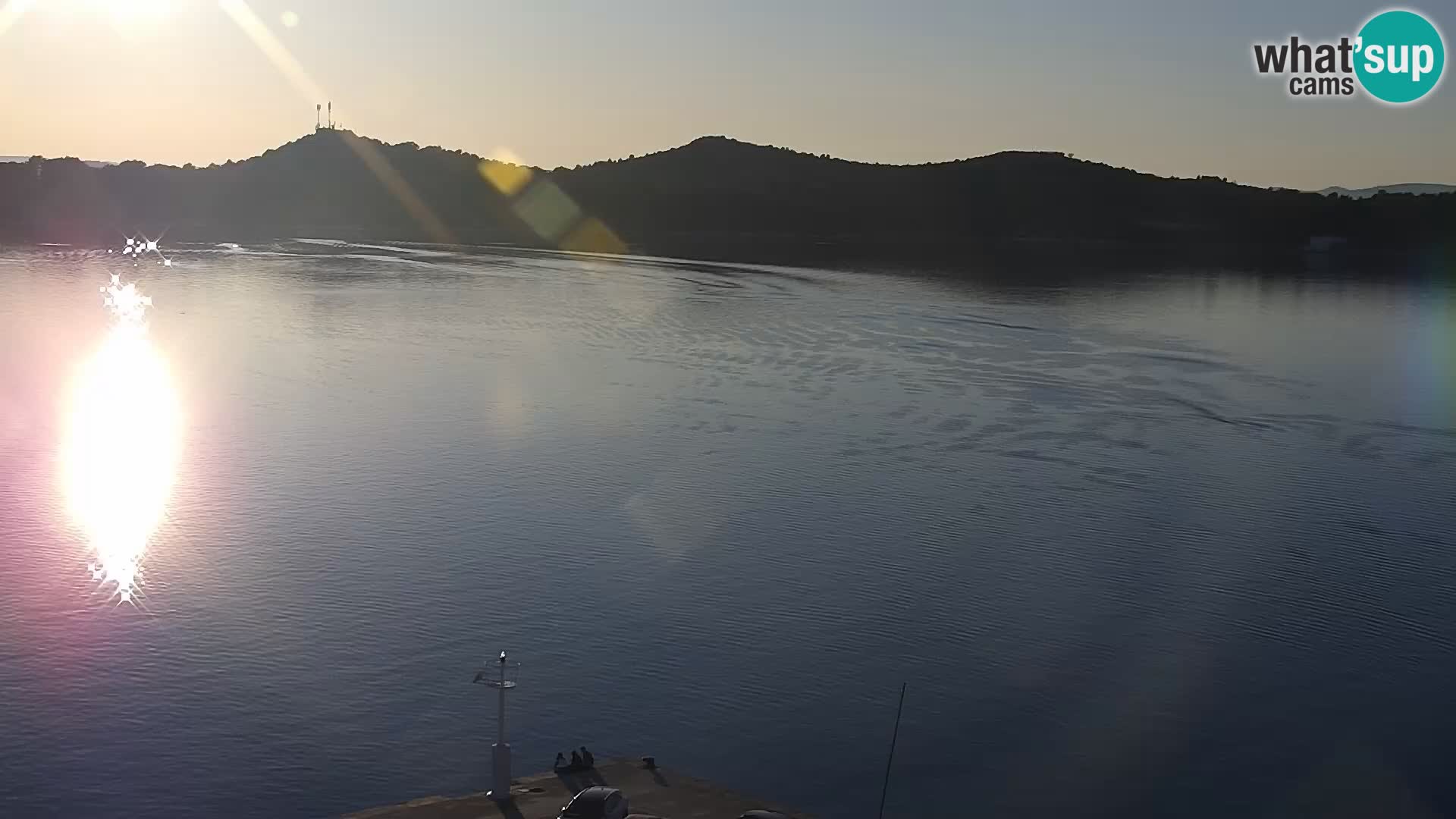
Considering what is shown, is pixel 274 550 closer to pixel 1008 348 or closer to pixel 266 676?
pixel 266 676

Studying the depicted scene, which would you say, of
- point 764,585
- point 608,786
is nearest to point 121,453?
point 764,585

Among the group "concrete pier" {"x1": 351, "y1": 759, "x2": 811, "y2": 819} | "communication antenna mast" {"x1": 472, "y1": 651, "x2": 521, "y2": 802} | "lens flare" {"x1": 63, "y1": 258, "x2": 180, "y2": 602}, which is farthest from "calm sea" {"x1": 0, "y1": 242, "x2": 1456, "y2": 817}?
"communication antenna mast" {"x1": 472, "y1": 651, "x2": 521, "y2": 802}

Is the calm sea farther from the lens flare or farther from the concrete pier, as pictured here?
the concrete pier

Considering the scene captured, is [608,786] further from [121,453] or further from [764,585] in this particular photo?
[121,453]

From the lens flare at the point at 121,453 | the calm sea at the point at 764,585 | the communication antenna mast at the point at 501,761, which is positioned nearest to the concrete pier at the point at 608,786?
the communication antenna mast at the point at 501,761

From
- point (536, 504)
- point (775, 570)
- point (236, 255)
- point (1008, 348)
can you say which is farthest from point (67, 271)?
point (775, 570)

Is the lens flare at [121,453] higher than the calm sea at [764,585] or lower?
higher

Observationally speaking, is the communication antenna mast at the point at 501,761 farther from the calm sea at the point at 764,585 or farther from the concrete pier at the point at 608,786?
the calm sea at the point at 764,585
